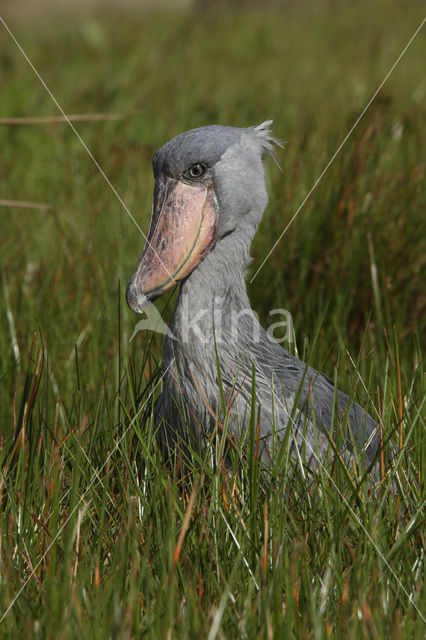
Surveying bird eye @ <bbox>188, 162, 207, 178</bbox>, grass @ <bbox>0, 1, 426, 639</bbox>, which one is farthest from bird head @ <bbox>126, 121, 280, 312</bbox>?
grass @ <bbox>0, 1, 426, 639</bbox>

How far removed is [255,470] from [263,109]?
4863 mm

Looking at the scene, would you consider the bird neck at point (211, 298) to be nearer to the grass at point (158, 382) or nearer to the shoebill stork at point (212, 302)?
the shoebill stork at point (212, 302)

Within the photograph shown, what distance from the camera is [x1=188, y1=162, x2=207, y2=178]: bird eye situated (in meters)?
2.23

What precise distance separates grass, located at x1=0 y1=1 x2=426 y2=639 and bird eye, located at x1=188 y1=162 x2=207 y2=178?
55 centimetres

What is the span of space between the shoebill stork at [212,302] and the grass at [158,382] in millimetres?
98

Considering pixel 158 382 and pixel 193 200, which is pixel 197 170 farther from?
pixel 158 382

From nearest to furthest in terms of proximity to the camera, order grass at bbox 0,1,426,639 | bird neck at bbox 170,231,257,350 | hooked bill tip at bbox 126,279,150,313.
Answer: grass at bbox 0,1,426,639 → hooked bill tip at bbox 126,279,150,313 → bird neck at bbox 170,231,257,350

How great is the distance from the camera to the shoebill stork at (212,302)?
83.9 inches

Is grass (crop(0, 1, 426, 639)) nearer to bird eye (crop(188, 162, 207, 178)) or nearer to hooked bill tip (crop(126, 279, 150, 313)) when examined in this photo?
hooked bill tip (crop(126, 279, 150, 313))

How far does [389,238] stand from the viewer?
3357 mm

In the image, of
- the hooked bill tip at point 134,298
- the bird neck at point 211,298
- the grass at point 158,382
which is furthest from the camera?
the bird neck at point 211,298

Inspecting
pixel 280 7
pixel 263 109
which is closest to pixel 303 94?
pixel 263 109

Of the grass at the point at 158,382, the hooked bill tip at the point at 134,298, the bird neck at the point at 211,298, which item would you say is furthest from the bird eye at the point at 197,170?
the grass at the point at 158,382

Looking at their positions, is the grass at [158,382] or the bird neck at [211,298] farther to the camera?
the bird neck at [211,298]
